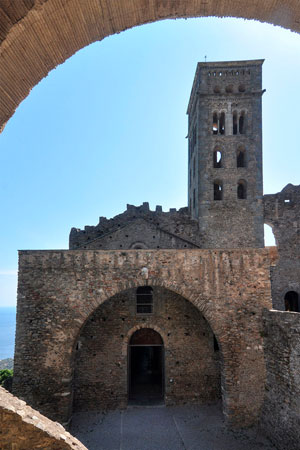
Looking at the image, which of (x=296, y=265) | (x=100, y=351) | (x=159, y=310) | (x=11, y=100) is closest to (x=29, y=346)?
(x=100, y=351)

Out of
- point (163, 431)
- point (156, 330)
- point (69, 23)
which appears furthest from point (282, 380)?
point (69, 23)

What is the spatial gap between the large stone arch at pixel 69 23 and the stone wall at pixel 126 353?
1222cm

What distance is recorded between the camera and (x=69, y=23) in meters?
2.11

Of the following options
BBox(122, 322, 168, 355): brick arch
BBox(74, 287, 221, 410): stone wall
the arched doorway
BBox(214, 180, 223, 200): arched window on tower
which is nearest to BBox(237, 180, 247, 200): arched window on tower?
BBox(214, 180, 223, 200): arched window on tower

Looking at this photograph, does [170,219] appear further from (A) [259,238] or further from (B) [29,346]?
(B) [29,346]

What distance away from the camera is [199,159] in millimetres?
21453

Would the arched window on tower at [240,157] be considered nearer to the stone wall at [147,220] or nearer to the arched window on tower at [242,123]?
the arched window on tower at [242,123]

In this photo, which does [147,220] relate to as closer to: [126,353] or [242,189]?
[242,189]

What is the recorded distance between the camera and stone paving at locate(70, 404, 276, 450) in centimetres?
1002

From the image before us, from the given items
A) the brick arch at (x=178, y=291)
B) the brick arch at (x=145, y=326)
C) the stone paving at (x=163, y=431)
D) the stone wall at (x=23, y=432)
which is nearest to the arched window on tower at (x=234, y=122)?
the brick arch at (x=178, y=291)

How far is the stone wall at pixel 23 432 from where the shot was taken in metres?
4.12

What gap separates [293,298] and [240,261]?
11.8 meters

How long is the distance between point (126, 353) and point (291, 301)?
1329 centimetres

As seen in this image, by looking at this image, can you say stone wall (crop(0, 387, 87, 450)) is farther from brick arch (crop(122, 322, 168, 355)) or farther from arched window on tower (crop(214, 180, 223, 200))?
arched window on tower (crop(214, 180, 223, 200))
